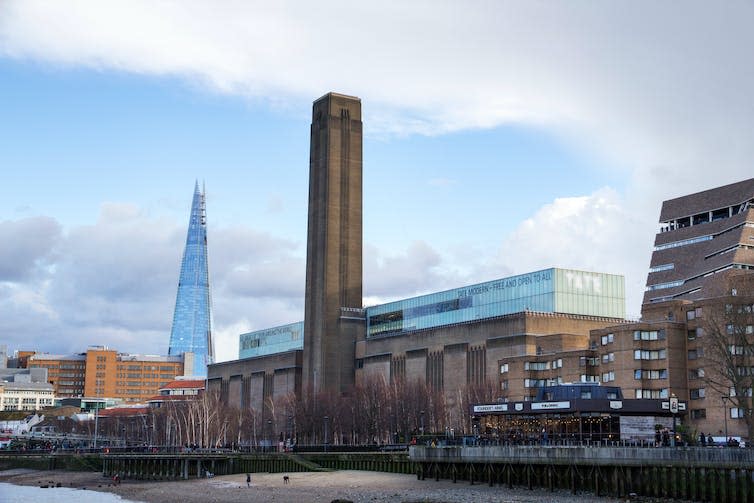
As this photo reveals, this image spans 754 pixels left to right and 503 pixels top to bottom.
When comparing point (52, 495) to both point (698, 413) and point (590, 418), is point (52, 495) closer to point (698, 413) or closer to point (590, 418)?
point (590, 418)

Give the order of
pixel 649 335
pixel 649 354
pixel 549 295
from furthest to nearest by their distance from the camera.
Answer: pixel 549 295
pixel 649 335
pixel 649 354

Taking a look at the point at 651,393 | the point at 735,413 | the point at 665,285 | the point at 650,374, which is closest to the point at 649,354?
the point at 650,374

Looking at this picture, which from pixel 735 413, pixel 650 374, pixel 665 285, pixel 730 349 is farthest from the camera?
pixel 665 285

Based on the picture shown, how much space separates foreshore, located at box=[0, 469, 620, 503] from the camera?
9106 centimetres

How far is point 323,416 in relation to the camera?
19188cm

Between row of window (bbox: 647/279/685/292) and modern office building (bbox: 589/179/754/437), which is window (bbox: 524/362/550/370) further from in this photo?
row of window (bbox: 647/279/685/292)

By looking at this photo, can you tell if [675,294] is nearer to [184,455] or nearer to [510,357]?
[510,357]

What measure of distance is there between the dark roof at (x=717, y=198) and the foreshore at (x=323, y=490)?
9493 cm

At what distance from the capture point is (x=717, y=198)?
190750 millimetres

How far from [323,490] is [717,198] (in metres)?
112

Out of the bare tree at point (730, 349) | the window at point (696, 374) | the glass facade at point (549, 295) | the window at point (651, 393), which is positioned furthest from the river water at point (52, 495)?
the glass facade at point (549, 295)

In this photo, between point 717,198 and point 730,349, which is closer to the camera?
point 730,349

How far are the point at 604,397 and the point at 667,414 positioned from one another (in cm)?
782

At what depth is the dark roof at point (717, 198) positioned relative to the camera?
604 feet
